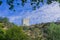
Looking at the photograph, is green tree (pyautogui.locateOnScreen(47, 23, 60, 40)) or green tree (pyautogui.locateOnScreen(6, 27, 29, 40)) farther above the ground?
green tree (pyautogui.locateOnScreen(6, 27, 29, 40))

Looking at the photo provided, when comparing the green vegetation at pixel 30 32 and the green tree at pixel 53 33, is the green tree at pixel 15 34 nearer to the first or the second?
the green vegetation at pixel 30 32

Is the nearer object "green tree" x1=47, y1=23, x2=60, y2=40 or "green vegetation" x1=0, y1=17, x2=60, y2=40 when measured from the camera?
"green vegetation" x1=0, y1=17, x2=60, y2=40

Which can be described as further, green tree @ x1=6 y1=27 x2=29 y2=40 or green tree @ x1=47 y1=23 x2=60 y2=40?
green tree @ x1=47 y1=23 x2=60 y2=40

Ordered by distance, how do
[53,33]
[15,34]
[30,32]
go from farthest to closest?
[30,32] < [53,33] < [15,34]

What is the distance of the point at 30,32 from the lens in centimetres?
1123

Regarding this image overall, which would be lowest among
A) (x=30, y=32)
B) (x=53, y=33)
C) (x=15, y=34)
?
(x=30, y=32)

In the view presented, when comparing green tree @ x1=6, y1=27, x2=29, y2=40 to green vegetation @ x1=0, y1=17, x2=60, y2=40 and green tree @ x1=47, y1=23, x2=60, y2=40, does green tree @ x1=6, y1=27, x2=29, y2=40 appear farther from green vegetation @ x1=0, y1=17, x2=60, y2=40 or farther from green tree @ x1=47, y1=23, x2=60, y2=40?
green tree @ x1=47, y1=23, x2=60, y2=40

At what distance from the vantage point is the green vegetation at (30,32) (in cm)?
883

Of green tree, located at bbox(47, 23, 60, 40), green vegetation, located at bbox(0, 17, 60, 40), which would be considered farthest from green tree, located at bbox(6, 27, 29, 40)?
green tree, located at bbox(47, 23, 60, 40)

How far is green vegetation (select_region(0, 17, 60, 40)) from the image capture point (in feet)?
29.0

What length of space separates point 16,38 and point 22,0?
197 inches

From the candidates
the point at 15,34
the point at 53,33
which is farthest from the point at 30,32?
the point at 15,34

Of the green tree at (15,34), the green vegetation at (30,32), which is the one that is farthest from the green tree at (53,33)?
the green tree at (15,34)

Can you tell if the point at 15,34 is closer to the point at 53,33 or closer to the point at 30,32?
the point at 53,33
